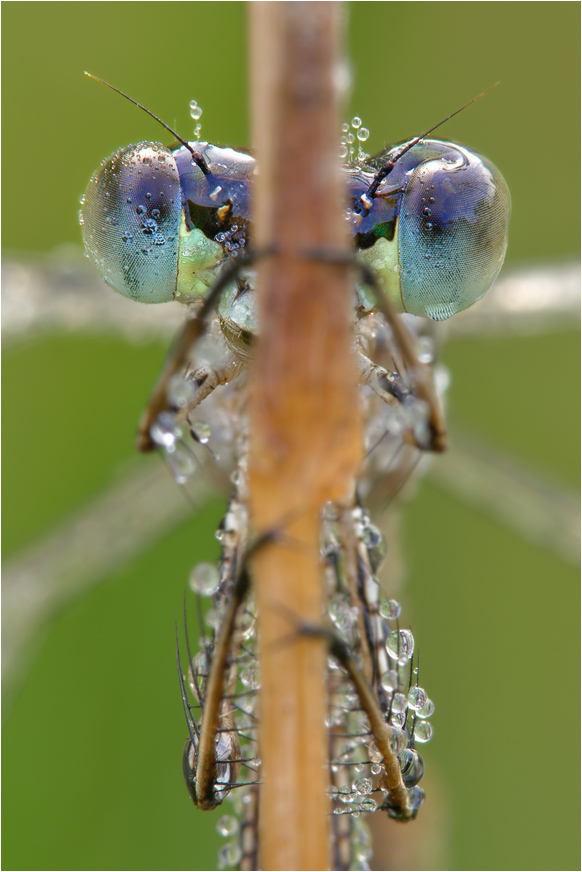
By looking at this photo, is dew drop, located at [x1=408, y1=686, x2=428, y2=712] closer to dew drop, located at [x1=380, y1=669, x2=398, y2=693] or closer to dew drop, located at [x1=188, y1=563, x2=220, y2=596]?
dew drop, located at [x1=380, y1=669, x2=398, y2=693]

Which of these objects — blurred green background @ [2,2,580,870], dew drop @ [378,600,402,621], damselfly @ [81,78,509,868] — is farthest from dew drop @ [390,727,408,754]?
blurred green background @ [2,2,580,870]

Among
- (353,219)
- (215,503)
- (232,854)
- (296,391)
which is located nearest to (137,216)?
(353,219)

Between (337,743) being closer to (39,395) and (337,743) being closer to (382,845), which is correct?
(382,845)

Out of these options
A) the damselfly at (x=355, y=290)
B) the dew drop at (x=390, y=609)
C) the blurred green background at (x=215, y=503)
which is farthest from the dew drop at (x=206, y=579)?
the blurred green background at (x=215, y=503)

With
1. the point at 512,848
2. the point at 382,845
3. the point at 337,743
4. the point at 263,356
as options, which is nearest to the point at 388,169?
the point at 263,356

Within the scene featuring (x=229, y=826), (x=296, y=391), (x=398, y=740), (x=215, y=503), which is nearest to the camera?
(x=296, y=391)

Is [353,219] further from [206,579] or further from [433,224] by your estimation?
[206,579]

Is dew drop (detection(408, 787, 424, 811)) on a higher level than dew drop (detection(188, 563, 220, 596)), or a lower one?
lower
